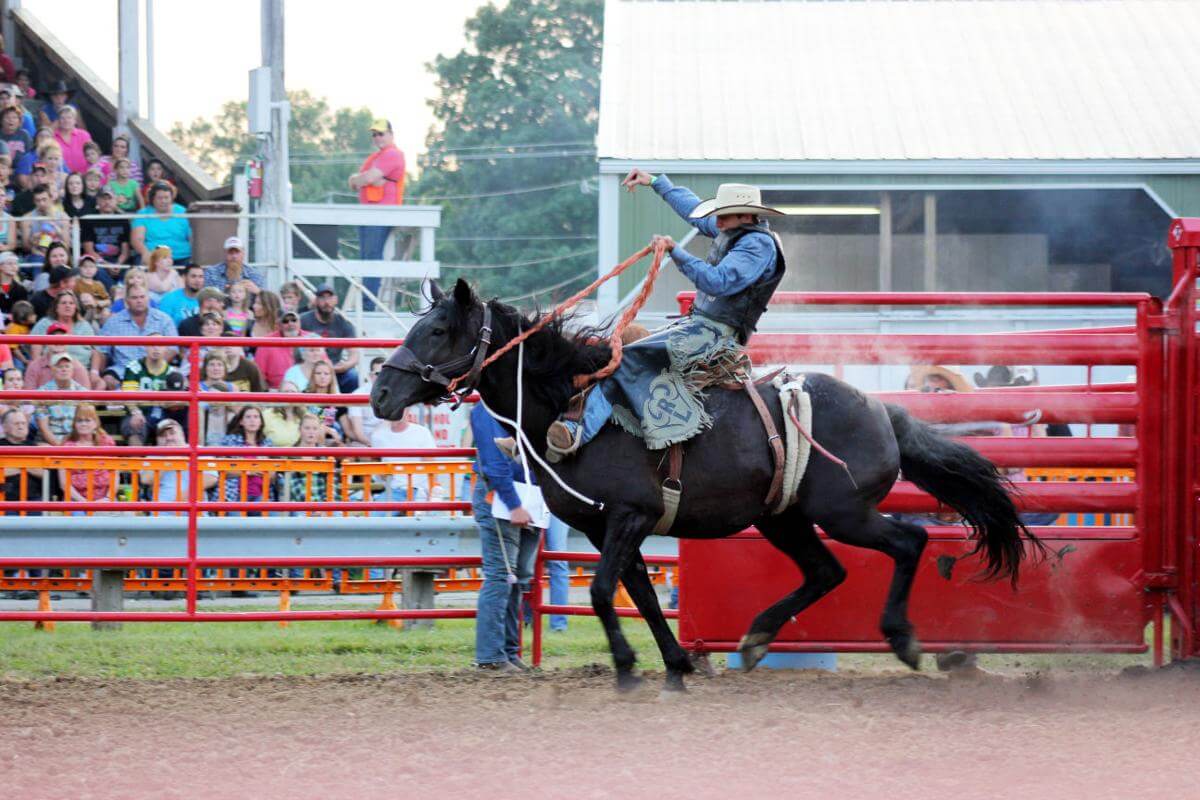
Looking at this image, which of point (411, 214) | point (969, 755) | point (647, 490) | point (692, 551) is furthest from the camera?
point (411, 214)

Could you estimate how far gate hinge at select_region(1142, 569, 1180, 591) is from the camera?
6.86m

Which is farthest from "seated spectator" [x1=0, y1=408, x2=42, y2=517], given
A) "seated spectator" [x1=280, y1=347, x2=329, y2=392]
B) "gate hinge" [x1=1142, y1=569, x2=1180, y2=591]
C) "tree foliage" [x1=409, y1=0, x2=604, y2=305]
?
"tree foliage" [x1=409, y1=0, x2=604, y2=305]

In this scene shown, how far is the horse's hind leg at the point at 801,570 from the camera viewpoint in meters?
6.61

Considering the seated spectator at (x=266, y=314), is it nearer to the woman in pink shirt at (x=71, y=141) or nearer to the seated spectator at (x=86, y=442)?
the seated spectator at (x=86, y=442)

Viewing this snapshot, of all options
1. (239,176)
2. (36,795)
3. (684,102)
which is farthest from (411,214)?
(36,795)

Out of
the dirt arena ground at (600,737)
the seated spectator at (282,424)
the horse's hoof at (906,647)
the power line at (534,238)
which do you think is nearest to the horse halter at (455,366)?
the dirt arena ground at (600,737)

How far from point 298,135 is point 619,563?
58.2 m

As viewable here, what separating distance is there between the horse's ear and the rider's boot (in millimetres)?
660

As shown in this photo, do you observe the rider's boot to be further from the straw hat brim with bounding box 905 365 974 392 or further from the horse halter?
the straw hat brim with bounding box 905 365 974 392

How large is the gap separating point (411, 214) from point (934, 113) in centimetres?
680

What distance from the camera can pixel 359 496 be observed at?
945cm

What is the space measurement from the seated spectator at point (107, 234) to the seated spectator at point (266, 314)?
2.98 meters

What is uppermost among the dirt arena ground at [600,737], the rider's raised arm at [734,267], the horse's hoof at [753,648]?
the rider's raised arm at [734,267]

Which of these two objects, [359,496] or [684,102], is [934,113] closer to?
[684,102]
